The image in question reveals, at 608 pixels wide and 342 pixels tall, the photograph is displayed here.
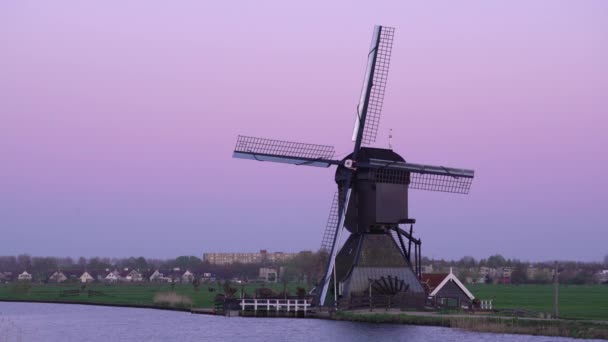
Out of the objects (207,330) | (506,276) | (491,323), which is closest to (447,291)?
(491,323)

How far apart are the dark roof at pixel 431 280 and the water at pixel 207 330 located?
940 cm

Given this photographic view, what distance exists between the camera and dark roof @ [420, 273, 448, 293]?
57356 millimetres

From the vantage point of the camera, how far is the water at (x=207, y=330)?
4212cm

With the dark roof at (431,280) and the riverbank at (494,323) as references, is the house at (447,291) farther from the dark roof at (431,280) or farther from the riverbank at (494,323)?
the riverbank at (494,323)

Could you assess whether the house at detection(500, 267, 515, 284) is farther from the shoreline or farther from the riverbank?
the riverbank

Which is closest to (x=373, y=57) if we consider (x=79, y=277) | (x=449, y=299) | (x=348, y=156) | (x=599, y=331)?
(x=348, y=156)

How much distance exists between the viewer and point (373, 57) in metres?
56.1

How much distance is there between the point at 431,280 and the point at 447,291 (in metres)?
1.15

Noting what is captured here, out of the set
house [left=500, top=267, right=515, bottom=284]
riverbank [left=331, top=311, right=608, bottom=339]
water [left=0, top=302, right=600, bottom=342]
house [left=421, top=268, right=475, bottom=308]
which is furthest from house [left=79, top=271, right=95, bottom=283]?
riverbank [left=331, top=311, right=608, bottom=339]

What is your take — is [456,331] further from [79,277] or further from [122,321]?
[79,277]

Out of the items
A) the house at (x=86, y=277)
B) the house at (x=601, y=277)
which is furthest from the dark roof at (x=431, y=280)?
the house at (x=86, y=277)

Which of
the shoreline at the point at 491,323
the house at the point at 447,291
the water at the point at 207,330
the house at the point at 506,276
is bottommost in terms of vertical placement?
the water at the point at 207,330

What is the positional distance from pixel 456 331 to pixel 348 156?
1443 cm

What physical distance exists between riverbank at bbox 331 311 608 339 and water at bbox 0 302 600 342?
604mm
